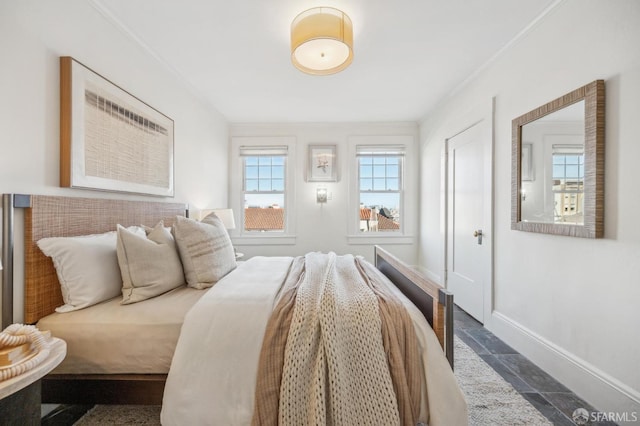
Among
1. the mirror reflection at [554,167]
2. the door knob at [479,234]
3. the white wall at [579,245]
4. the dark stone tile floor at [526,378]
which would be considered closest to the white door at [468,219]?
the door knob at [479,234]

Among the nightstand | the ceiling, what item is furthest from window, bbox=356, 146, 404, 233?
the nightstand

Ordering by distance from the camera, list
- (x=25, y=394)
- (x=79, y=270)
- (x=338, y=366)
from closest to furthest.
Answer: (x=25, y=394), (x=338, y=366), (x=79, y=270)

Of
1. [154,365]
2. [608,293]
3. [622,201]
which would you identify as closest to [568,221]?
[622,201]

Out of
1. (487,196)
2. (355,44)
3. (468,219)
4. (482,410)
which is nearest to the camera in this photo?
(482,410)

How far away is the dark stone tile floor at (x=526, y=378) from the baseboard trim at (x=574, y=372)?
0.15 feet

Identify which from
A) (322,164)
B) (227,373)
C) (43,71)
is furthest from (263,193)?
(227,373)

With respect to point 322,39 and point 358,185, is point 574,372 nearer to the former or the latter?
point 322,39

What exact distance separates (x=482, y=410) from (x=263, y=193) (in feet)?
12.2

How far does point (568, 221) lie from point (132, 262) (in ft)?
8.77

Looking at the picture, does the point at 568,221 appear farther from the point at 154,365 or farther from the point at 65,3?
the point at 65,3

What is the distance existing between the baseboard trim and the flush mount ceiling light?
8.16 feet

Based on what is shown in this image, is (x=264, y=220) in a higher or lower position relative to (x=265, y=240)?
higher

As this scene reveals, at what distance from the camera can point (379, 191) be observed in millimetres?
4422

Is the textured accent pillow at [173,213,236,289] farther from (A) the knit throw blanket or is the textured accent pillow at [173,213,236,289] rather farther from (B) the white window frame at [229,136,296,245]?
(B) the white window frame at [229,136,296,245]
